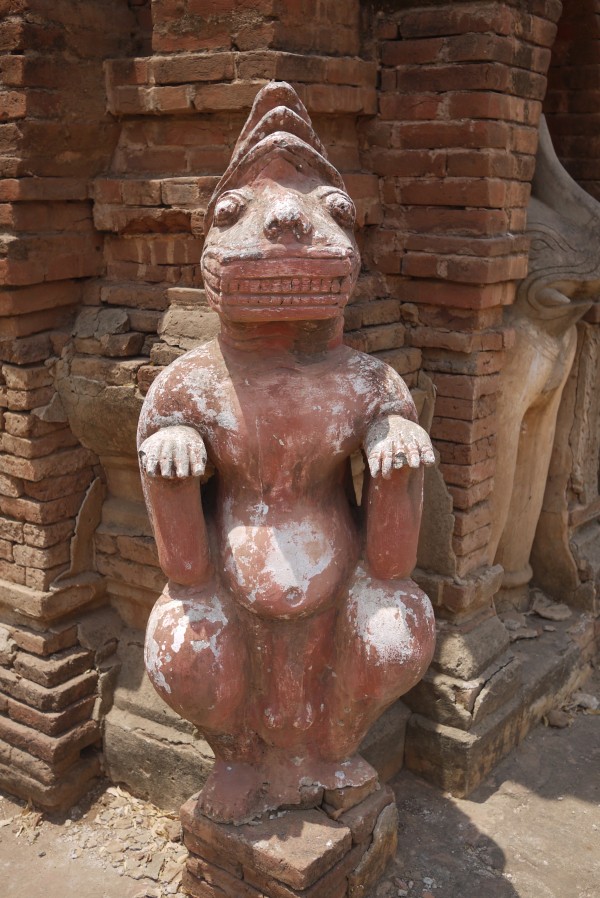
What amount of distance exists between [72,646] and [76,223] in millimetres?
1945

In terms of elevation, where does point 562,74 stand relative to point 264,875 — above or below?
above

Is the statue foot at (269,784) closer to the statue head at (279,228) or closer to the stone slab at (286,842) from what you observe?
the stone slab at (286,842)

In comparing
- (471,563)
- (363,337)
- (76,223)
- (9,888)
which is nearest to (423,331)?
(363,337)

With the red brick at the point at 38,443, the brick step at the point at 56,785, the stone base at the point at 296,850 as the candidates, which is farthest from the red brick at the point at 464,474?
the brick step at the point at 56,785

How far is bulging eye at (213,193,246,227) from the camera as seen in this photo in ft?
8.83

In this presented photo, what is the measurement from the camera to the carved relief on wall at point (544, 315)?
4160 mm

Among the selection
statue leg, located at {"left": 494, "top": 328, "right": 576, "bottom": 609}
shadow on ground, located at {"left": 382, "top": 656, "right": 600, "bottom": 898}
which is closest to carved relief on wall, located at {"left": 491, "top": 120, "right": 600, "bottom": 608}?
statue leg, located at {"left": 494, "top": 328, "right": 576, "bottom": 609}

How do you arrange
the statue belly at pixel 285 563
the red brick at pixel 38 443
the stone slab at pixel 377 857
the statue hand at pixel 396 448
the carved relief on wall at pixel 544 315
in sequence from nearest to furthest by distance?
the statue hand at pixel 396 448
the statue belly at pixel 285 563
the stone slab at pixel 377 857
the red brick at pixel 38 443
the carved relief on wall at pixel 544 315

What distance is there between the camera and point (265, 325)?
2.75m

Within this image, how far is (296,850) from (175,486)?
131 centimetres

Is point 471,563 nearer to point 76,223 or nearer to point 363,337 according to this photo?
point 363,337

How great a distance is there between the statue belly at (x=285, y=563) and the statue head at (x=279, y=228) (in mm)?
687

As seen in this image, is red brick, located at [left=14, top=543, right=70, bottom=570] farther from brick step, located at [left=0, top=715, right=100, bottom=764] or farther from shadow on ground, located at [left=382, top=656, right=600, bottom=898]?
shadow on ground, located at [left=382, top=656, right=600, bottom=898]

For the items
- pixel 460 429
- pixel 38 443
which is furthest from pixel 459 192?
pixel 38 443
